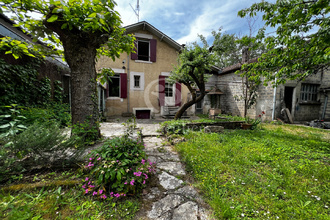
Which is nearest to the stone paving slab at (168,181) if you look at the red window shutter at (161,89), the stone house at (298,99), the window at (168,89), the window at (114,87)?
the red window shutter at (161,89)

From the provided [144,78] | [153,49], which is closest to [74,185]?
[144,78]

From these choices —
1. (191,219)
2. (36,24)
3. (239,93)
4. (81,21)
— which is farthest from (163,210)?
(239,93)

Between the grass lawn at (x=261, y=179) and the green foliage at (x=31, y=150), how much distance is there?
2.07 metres

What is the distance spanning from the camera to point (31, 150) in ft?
5.59

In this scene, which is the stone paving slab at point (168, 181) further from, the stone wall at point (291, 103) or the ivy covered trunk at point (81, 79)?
the stone wall at point (291, 103)

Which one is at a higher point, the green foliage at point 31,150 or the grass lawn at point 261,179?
the green foliage at point 31,150

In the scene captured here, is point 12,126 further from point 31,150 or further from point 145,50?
Result: point 145,50

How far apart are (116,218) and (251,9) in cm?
501

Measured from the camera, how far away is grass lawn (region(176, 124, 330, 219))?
1.39m

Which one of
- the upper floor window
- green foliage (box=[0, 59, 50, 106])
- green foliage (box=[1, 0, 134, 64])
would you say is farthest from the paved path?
the upper floor window

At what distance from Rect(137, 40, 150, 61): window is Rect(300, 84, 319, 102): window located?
10150mm

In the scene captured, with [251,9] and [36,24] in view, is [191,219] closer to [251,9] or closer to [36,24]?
[36,24]

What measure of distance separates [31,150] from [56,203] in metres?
0.84

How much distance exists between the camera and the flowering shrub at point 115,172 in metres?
1.53
